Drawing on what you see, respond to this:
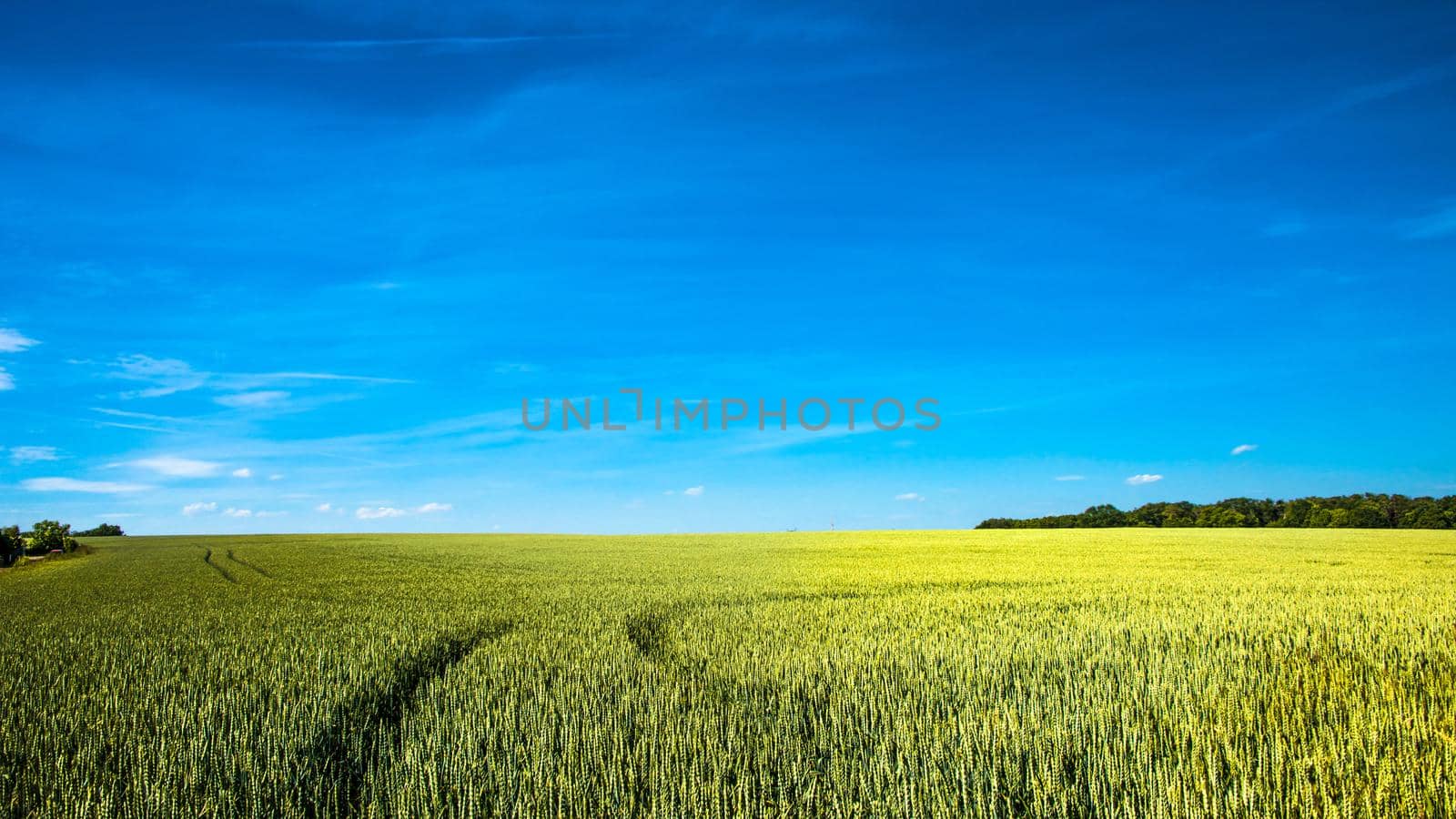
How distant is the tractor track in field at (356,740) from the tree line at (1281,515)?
2917 inches

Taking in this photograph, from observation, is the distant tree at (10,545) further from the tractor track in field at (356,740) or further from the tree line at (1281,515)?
the tree line at (1281,515)

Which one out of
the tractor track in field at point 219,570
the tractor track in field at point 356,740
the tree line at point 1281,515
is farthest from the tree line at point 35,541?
the tree line at point 1281,515

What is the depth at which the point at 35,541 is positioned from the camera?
1818 inches

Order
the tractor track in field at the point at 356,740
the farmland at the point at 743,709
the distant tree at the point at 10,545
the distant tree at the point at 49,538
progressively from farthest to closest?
the distant tree at the point at 49,538, the distant tree at the point at 10,545, the tractor track in field at the point at 356,740, the farmland at the point at 743,709

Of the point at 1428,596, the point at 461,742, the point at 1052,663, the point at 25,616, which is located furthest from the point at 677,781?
the point at 1428,596

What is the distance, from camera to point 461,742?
543 centimetres

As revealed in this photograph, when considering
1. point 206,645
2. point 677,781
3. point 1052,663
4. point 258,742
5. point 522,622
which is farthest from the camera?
point 522,622

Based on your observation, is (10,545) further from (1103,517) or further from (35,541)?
(1103,517)

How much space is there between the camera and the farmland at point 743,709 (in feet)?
15.1

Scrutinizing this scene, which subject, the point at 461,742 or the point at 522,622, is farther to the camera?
the point at 522,622

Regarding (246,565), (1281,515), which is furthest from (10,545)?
(1281,515)

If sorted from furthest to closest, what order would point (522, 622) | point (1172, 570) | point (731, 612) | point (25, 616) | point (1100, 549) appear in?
point (1100, 549) → point (1172, 570) → point (25, 616) → point (731, 612) → point (522, 622)

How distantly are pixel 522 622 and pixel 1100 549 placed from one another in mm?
28526

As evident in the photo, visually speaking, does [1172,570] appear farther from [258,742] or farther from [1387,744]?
[258,742]
